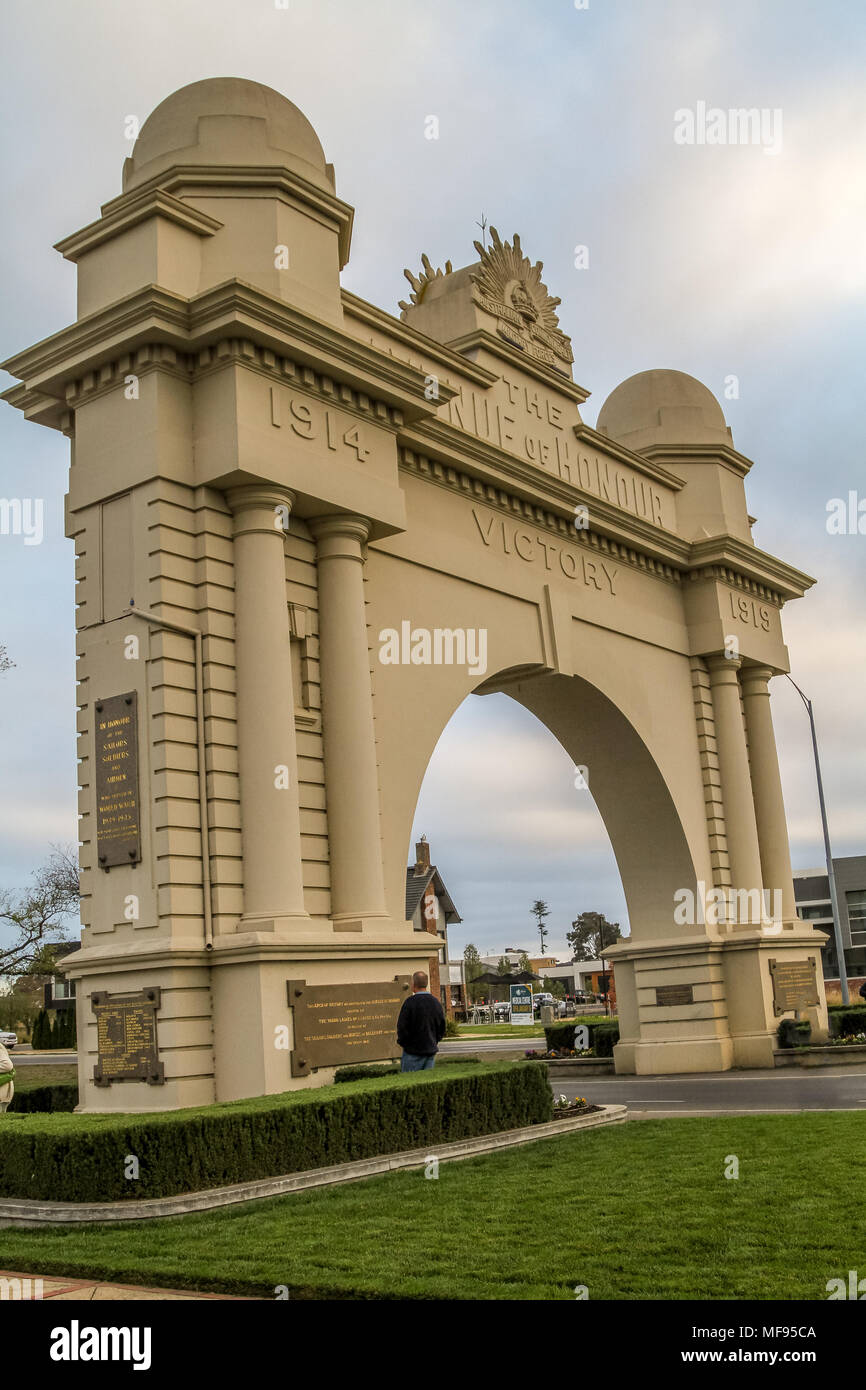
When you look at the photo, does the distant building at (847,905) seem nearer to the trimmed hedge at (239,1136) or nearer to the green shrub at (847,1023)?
the green shrub at (847,1023)

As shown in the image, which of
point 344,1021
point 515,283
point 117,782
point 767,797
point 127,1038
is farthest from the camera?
point 767,797

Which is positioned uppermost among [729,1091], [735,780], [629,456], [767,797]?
[629,456]

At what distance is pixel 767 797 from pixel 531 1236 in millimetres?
20845

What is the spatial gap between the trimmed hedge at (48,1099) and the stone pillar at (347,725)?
13.2 ft

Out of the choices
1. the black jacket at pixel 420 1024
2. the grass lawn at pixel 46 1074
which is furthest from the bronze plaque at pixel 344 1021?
the grass lawn at pixel 46 1074

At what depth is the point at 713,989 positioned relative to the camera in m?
24.6

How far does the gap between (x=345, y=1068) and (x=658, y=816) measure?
1216 cm

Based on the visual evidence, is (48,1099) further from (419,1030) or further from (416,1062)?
(419,1030)

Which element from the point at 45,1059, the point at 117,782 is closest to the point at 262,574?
the point at 117,782

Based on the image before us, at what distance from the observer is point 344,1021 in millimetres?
14625

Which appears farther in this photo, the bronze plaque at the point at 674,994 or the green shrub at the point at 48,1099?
the bronze plaque at the point at 674,994

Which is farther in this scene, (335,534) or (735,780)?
(735,780)

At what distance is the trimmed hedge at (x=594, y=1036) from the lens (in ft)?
89.0
